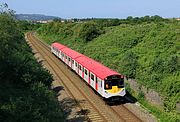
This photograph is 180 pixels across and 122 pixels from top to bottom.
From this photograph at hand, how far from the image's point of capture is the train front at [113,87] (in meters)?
25.6

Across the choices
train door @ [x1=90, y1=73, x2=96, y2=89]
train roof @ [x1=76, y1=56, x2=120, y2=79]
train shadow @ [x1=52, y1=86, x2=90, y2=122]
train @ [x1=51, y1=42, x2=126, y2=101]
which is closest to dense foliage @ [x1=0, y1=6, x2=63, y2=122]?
train shadow @ [x1=52, y1=86, x2=90, y2=122]

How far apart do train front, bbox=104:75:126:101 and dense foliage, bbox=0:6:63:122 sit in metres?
4.38

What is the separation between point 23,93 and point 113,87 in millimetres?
7619

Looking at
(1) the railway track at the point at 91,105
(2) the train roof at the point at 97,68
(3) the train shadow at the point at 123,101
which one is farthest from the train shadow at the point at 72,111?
(2) the train roof at the point at 97,68

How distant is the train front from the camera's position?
25562mm

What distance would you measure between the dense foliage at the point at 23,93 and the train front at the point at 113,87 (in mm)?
4379

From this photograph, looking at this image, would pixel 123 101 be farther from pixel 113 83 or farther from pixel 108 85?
pixel 108 85

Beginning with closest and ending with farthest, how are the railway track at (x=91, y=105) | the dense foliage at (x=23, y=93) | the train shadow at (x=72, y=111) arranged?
the dense foliage at (x=23, y=93)
the railway track at (x=91, y=105)
the train shadow at (x=72, y=111)

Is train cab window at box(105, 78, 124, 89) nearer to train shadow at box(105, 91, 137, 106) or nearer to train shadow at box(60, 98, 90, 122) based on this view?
train shadow at box(105, 91, 137, 106)

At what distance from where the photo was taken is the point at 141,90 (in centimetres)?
2825

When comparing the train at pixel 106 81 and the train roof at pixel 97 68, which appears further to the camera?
the train roof at pixel 97 68

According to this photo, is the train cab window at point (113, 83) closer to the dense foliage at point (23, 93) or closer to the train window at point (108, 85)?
the train window at point (108, 85)

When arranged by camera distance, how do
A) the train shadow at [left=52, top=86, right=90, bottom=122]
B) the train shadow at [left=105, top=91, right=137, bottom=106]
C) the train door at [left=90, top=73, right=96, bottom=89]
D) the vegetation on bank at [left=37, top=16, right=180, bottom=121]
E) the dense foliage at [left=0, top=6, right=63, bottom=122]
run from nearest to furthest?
1. the dense foliage at [left=0, top=6, right=63, bottom=122]
2. the train shadow at [left=52, top=86, right=90, bottom=122]
3. the vegetation on bank at [left=37, top=16, right=180, bottom=121]
4. the train shadow at [left=105, top=91, right=137, bottom=106]
5. the train door at [left=90, top=73, right=96, bottom=89]

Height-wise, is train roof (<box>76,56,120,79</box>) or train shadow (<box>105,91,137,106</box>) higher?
train roof (<box>76,56,120,79</box>)
